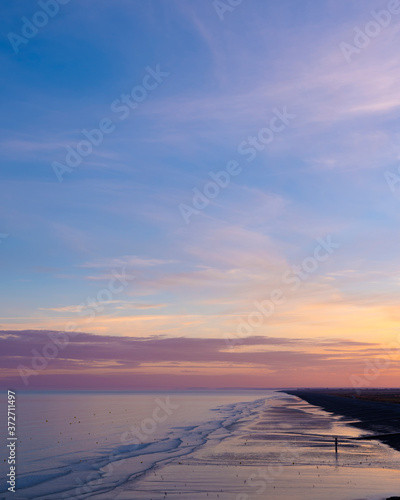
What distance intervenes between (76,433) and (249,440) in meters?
25.5

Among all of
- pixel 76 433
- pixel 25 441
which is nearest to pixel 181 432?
pixel 76 433

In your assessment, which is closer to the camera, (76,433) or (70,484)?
(70,484)

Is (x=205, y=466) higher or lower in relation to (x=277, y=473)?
lower

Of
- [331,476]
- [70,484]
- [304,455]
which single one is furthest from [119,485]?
[304,455]

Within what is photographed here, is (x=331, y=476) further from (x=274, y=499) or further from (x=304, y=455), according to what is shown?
(x=304, y=455)

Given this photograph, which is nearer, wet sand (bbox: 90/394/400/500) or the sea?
wet sand (bbox: 90/394/400/500)

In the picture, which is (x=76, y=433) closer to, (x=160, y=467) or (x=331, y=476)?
(x=160, y=467)

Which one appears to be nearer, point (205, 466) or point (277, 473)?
point (277, 473)

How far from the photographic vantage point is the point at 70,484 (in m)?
32.4

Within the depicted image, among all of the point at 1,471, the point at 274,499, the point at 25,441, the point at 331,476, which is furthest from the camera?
the point at 25,441

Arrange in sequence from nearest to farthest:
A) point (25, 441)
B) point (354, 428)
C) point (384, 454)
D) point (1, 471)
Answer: point (1, 471)
point (384, 454)
point (25, 441)
point (354, 428)

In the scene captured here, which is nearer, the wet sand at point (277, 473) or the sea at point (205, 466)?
the wet sand at point (277, 473)

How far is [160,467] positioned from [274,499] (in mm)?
13618

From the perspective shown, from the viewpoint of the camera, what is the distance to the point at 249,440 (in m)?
53.1
